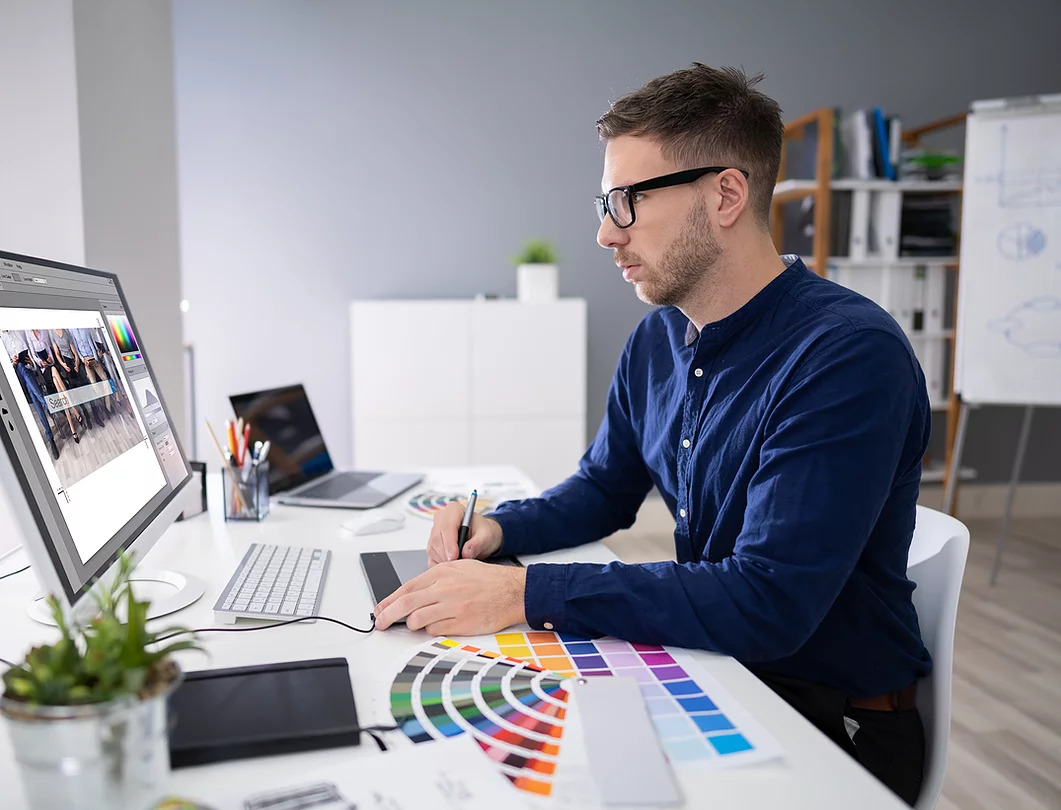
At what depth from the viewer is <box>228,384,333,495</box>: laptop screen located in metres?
1.85

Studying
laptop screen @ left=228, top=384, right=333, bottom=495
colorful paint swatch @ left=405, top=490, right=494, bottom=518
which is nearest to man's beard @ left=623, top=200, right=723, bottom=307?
colorful paint swatch @ left=405, top=490, right=494, bottom=518

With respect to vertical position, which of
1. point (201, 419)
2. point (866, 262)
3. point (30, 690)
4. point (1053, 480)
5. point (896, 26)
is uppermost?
point (896, 26)

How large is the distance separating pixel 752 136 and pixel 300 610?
946mm

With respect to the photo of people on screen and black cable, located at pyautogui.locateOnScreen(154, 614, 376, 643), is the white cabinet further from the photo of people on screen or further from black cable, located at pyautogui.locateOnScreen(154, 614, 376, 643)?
black cable, located at pyautogui.locateOnScreen(154, 614, 376, 643)

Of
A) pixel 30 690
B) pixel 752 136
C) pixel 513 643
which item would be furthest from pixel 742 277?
pixel 30 690

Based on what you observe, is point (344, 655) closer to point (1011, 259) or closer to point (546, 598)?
point (546, 598)

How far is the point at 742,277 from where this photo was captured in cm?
134

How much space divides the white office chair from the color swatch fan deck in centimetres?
46

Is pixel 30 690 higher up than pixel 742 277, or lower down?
lower down

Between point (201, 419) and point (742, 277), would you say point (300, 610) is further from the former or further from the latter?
point (201, 419)

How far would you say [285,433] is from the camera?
1.94 metres

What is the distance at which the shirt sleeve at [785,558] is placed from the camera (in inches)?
39.4

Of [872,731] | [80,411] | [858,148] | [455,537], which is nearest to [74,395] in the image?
[80,411]

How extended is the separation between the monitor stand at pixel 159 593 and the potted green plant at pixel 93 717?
0.45 meters
